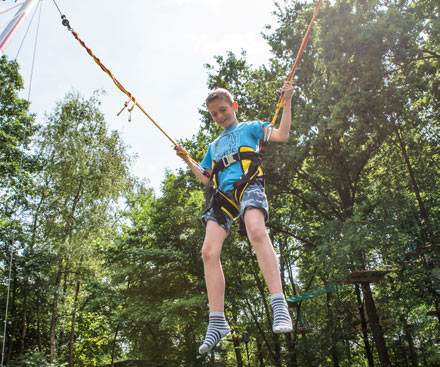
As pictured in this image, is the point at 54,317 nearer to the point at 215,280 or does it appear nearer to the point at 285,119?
the point at 215,280

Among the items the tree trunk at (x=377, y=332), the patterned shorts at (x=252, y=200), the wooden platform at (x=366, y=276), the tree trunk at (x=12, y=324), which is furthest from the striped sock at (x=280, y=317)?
the tree trunk at (x=12, y=324)

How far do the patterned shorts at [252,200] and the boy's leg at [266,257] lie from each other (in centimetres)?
3

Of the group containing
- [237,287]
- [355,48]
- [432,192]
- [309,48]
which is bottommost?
[237,287]

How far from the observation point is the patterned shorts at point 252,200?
218 centimetres

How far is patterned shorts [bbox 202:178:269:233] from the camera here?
218cm

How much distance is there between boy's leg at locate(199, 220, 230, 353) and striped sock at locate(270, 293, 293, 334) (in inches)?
13.6

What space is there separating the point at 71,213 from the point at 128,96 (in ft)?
41.2

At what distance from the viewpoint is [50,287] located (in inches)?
547

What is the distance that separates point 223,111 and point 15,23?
1.82 metres

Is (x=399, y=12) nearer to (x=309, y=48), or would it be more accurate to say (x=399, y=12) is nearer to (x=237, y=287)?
(x=309, y=48)

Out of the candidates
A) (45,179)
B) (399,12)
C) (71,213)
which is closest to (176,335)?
(71,213)

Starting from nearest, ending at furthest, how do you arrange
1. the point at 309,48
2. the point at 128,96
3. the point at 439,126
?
1. the point at 128,96
2. the point at 439,126
3. the point at 309,48

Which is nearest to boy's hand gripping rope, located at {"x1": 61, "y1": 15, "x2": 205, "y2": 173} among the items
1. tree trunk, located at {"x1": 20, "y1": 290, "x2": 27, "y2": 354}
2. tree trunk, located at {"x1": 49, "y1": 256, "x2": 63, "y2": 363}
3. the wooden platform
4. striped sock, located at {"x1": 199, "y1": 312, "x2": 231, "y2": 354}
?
striped sock, located at {"x1": 199, "y1": 312, "x2": 231, "y2": 354}

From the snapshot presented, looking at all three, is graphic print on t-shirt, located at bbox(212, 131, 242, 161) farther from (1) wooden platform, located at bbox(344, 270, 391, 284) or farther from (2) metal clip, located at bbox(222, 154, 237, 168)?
(1) wooden platform, located at bbox(344, 270, 391, 284)
